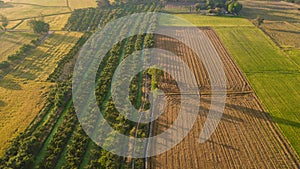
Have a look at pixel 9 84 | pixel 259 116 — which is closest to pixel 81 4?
pixel 9 84

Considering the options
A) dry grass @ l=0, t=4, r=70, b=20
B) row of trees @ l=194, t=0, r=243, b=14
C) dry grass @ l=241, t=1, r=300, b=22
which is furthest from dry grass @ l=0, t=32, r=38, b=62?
dry grass @ l=241, t=1, r=300, b=22

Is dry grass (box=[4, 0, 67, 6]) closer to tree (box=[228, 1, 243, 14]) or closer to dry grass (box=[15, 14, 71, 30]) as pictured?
dry grass (box=[15, 14, 71, 30])

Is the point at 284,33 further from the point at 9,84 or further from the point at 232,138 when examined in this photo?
the point at 9,84

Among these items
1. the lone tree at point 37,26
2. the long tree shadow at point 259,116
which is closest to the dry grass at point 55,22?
the lone tree at point 37,26

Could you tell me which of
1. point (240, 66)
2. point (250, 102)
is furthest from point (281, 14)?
point (250, 102)

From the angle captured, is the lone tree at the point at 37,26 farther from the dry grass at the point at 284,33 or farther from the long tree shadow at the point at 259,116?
the dry grass at the point at 284,33

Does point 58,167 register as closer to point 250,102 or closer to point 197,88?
point 197,88
